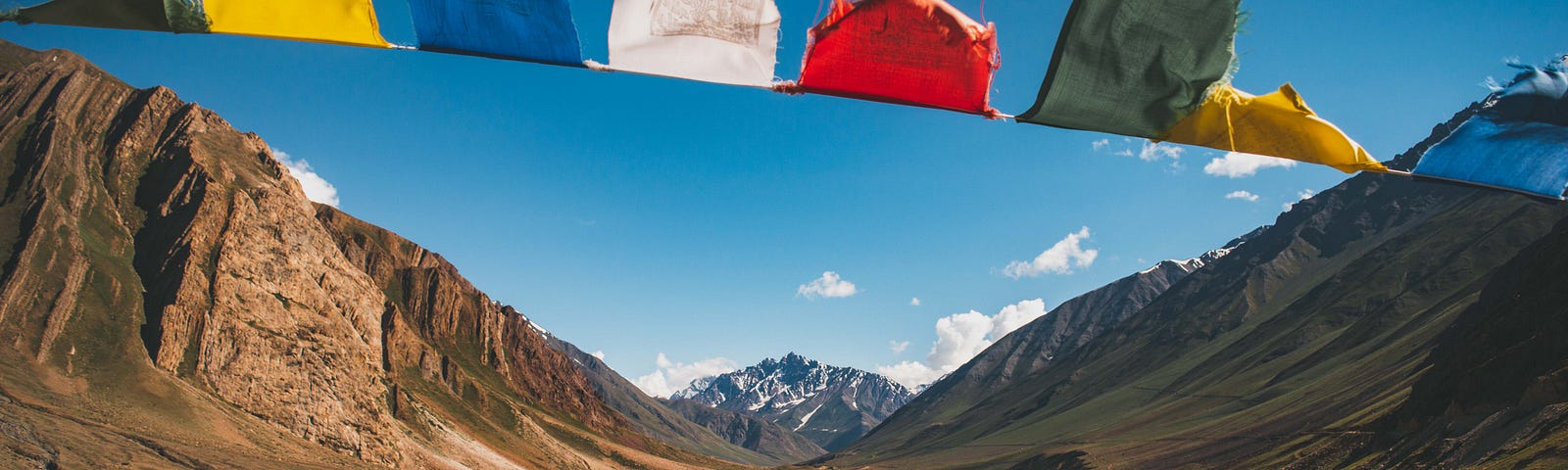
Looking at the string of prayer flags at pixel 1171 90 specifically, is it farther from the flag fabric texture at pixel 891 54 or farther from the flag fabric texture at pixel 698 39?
the flag fabric texture at pixel 698 39

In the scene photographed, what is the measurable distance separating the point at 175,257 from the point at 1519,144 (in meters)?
103

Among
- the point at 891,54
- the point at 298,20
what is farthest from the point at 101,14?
the point at 891,54

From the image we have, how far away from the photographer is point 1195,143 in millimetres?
6148

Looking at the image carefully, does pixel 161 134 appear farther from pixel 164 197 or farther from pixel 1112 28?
pixel 1112 28

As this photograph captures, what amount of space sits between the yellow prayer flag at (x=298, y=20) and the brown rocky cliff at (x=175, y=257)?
8378cm

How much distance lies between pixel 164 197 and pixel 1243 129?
11129 cm

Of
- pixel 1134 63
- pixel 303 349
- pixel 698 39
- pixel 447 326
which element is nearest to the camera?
pixel 698 39

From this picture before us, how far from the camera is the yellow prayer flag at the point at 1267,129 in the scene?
6059 millimetres

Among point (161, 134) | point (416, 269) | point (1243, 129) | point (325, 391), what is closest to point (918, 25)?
point (1243, 129)

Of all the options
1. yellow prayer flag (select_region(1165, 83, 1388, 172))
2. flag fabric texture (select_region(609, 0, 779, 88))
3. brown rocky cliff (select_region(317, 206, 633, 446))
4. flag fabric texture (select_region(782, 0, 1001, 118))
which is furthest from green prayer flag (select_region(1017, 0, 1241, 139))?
brown rocky cliff (select_region(317, 206, 633, 446))

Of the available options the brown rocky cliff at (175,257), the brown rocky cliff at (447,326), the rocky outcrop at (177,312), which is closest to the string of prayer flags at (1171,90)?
the rocky outcrop at (177,312)

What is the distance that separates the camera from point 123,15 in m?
5.10

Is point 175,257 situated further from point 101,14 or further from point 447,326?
point 101,14

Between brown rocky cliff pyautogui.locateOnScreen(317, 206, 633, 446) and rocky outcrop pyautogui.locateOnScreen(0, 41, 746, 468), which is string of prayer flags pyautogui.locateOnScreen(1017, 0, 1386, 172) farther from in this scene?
brown rocky cliff pyautogui.locateOnScreen(317, 206, 633, 446)
